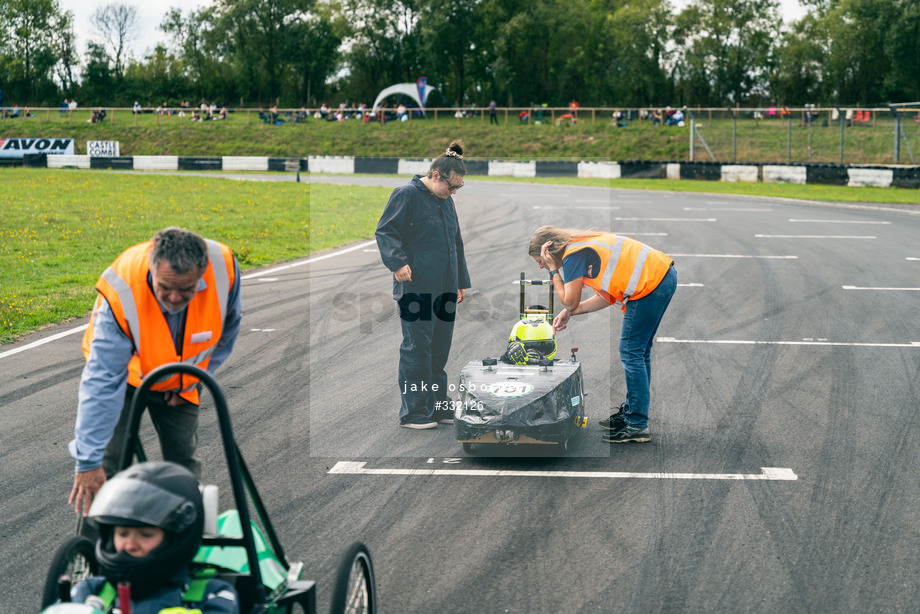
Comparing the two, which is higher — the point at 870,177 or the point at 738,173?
the point at 738,173

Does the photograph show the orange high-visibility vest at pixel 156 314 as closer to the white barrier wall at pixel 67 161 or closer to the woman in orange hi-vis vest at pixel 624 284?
the woman in orange hi-vis vest at pixel 624 284

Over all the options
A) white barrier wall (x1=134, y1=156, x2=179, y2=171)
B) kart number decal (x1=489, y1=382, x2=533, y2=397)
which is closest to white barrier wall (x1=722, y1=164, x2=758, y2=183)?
white barrier wall (x1=134, y1=156, x2=179, y2=171)

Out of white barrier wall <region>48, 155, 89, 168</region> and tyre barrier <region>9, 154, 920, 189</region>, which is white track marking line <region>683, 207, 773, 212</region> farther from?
white barrier wall <region>48, 155, 89, 168</region>

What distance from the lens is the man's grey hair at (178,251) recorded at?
11.5 ft

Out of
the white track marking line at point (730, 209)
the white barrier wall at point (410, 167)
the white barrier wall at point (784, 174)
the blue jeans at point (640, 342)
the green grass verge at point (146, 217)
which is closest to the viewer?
the blue jeans at point (640, 342)

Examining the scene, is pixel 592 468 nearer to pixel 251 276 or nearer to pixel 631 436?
pixel 631 436

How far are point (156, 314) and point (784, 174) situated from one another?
106ft

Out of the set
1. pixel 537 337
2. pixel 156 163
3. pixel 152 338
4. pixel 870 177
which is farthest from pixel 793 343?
pixel 156 163

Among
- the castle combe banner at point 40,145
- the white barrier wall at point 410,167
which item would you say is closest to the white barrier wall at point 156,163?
the castle combe banner at point 40,145

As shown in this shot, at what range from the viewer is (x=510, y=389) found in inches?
241

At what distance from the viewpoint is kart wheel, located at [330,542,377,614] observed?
136 inches

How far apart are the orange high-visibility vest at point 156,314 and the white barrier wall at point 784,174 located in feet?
103

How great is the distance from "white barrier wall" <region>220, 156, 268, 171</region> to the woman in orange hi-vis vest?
Result: 38.8 m

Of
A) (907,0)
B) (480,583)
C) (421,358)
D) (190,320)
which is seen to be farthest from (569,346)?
(907,0)
